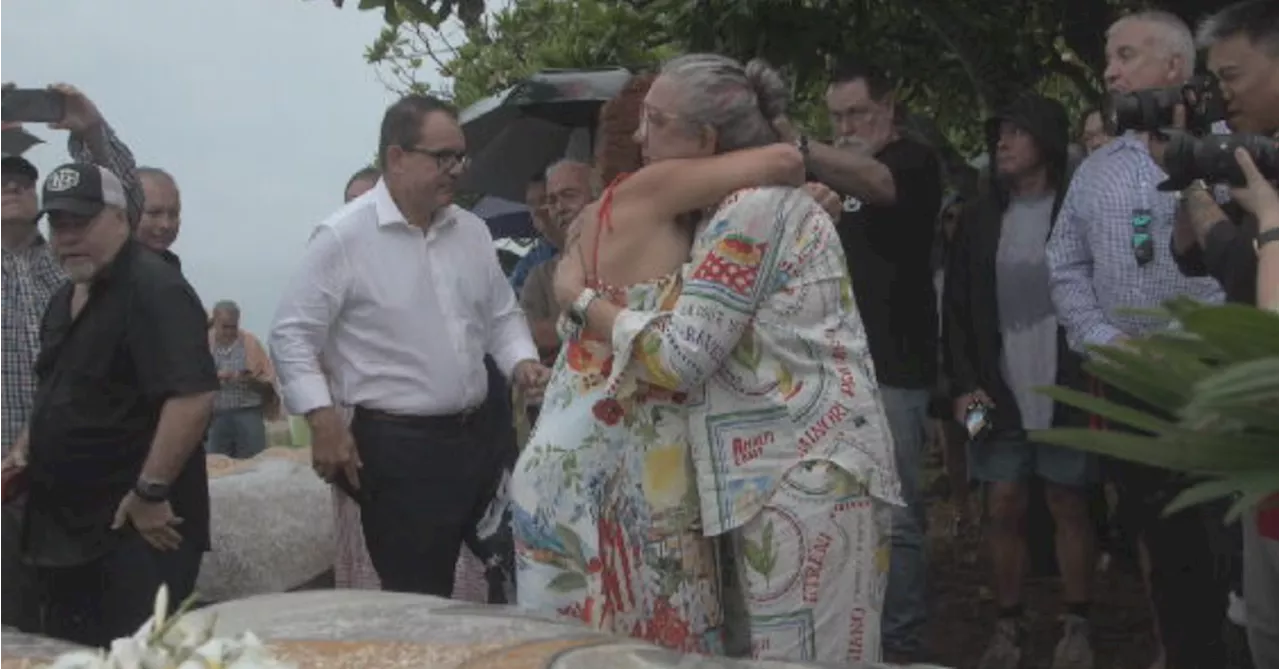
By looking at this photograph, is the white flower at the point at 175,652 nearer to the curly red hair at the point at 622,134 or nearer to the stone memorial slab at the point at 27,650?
the stone memorial slab at the point at 27,650

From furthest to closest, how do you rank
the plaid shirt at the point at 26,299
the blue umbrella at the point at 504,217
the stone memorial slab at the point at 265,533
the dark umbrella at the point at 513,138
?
the blue umbrella at the point at 504,217 < the dark umbrella at the point at 513,138 < the stone memorial slab at the point at 265,533 < the plaid shirt at the point at 26,299

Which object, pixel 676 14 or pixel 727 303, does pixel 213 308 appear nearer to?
pixel 676 14

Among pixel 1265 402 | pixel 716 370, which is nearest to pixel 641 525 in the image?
pixel 716 370

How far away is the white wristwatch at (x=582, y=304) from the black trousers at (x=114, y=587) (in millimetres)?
1568

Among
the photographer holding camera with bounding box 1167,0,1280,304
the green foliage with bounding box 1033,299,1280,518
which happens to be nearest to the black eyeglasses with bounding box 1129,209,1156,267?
the photographer holding camera with bounding box 1167,0,1280,304

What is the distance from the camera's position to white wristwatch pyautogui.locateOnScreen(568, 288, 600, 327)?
500 cm

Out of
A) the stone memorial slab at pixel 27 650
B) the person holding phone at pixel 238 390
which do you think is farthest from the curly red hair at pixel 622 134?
the person holding phone at pixel 238 390

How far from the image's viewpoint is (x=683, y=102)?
498 centimetres

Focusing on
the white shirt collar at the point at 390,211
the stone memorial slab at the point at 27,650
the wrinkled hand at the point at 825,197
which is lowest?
the stone memorial slab at the point at 27,650

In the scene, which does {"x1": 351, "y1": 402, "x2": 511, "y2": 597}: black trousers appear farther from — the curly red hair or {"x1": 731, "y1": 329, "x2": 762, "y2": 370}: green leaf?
{"x1": 731, "y1": 329, "x2": 762, "y2": 370}: green leaf

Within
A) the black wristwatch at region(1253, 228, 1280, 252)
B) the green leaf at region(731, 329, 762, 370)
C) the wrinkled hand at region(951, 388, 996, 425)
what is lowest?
the wrinkled hand at region(951, 388, 996, 425)

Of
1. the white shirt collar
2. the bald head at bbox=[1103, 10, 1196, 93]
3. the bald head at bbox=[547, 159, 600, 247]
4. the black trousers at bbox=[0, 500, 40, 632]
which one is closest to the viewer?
the bald head at bbox=[1103, 10, 1196, 93]

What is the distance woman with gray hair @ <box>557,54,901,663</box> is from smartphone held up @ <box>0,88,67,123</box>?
→ 264cm

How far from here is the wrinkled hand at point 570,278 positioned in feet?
16.6
